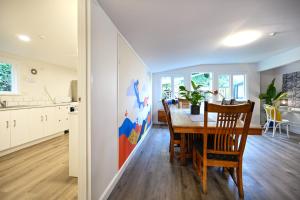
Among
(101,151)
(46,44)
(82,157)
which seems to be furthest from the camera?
(46,44)

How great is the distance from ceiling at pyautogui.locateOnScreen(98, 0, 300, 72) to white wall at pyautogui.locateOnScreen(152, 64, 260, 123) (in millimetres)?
2430

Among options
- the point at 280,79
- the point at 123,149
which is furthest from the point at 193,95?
the point at 280,79

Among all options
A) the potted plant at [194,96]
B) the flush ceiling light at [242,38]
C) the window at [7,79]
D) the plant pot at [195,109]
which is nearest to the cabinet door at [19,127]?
the window at [7,79]

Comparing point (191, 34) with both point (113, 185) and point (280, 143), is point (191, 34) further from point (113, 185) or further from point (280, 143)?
point (280, 143)

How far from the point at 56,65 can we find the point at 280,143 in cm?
632

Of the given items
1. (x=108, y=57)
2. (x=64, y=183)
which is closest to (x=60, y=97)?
(x=64, y=183)

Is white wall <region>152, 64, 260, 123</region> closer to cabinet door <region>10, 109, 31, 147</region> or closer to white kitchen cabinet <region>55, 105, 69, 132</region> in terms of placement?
white kitchen cabinet <region>55, 105, 69, 132</region>

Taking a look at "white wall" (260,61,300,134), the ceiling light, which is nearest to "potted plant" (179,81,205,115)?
the ceiling light

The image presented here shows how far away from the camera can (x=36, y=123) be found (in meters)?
3.34

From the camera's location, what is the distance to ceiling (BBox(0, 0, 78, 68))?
157 centimetres

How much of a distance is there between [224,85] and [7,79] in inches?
254

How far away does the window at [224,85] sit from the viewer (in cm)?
556

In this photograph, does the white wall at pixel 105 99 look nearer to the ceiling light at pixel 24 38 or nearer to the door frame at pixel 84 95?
the door frame at pixel 84 95

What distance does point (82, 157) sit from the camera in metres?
1.31
